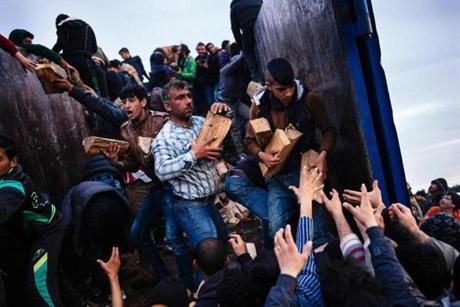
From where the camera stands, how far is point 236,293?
1912 millimetres

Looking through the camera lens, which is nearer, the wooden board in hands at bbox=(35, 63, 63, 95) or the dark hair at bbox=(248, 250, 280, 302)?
the dark hair at bbox=(248, 250, 280, 302)

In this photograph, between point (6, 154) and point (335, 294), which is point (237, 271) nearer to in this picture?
point (335, 294)

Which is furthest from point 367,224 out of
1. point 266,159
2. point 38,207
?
point 38,207

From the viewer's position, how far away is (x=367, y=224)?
81.1 inches

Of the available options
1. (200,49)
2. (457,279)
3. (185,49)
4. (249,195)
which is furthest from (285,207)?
(200,49)

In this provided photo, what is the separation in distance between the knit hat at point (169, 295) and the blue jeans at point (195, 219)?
53 cm

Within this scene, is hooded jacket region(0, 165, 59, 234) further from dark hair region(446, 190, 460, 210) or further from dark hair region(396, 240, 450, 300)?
dark hair region(446, 190, 460, 210)

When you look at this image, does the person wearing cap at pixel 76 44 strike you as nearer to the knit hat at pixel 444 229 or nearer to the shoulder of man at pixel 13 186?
the shoulder of man at pixel 13 186

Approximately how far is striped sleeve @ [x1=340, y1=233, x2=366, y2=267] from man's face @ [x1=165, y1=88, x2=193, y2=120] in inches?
61.4

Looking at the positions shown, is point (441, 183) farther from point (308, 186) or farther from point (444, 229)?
point (308, 186)

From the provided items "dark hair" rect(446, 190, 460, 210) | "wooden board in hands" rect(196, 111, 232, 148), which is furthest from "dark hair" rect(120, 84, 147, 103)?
"dark hair" rect(446, 190, 460, 210)

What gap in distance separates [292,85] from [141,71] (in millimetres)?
7453

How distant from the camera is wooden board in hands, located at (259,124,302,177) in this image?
9.18 ft

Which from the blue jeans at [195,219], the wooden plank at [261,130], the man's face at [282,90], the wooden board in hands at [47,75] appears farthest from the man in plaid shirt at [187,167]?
the wooden board in hands at [47,75]
